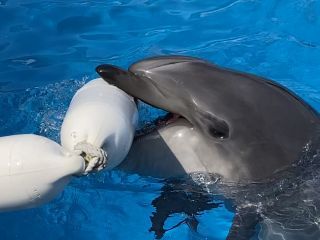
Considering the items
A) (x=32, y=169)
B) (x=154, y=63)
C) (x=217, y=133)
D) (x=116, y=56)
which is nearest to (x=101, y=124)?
(x=32, y=169)

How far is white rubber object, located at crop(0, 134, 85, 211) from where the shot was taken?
396 centimetres

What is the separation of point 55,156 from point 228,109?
1403 millimetres

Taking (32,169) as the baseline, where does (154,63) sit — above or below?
above

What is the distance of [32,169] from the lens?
3955 millimetres

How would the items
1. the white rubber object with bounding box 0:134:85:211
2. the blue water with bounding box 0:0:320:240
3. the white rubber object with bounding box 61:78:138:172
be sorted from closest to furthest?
the white rubber object with bounding box 0:134:85:211 → the white rubber object with bounding box 61:78:138:172 → the blue water with bounding box 0:0:320:240

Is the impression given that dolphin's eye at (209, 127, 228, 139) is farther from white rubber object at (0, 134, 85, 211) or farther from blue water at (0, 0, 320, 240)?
white rubber object at (0, 134, 85, 211)

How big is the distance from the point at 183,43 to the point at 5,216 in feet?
13.4

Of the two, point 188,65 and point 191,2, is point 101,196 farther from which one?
point 191,2

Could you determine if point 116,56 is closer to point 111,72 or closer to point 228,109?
Answer: point 111,72

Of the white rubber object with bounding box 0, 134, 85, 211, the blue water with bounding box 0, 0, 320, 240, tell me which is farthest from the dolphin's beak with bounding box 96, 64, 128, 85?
the white rubber object with bounding box 0, 134, 85, 211

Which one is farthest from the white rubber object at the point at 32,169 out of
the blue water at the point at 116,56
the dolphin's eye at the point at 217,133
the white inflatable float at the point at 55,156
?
the blue water at the point at 116,56

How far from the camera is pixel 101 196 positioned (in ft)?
19.2

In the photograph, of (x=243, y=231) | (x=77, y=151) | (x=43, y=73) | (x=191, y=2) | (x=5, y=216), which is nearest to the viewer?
(x=77, y=151)

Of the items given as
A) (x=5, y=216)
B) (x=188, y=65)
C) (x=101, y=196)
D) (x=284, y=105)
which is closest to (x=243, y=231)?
(x=284, y=105)
